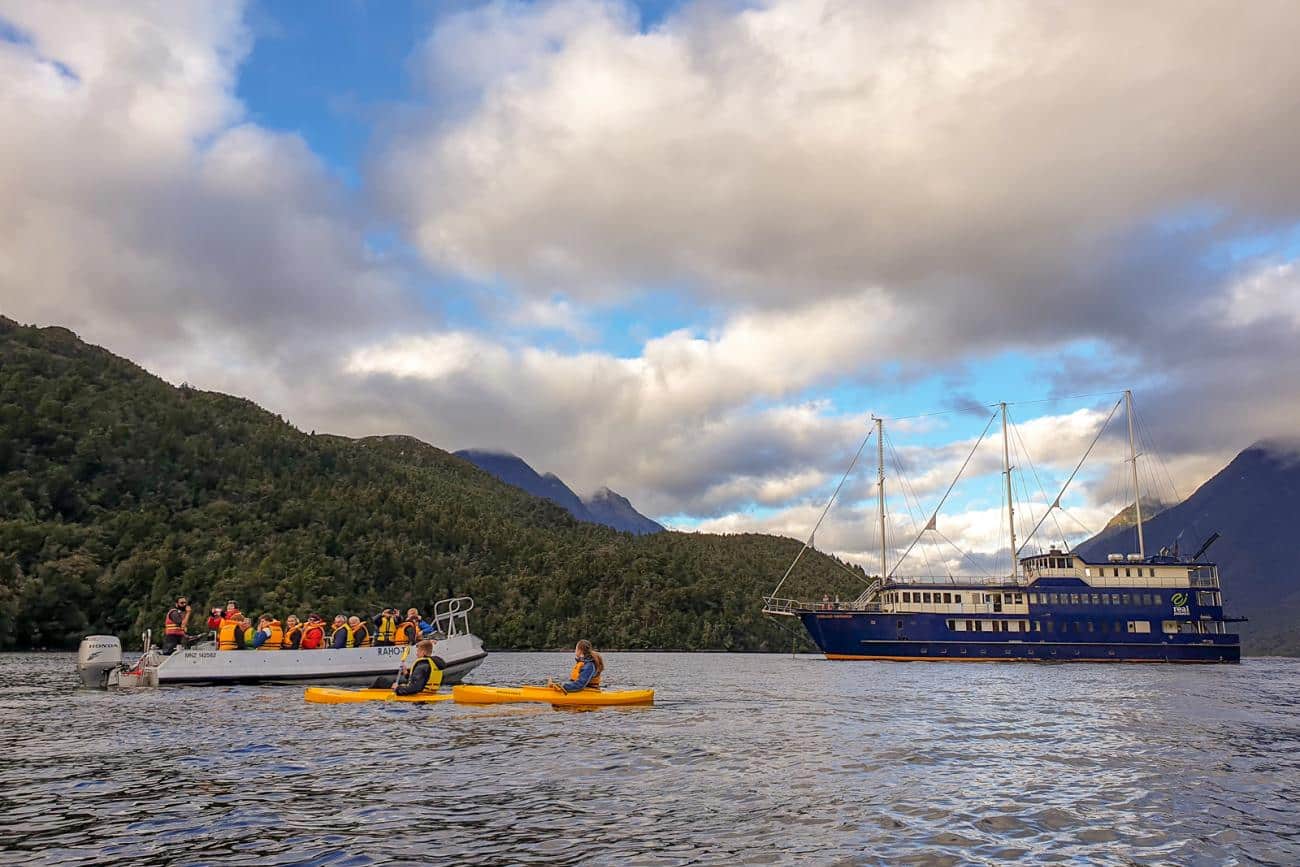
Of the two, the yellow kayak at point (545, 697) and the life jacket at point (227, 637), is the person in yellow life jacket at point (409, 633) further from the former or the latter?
the yellow kayak at point (545, 697)

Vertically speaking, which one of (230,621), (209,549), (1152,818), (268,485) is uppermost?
(268,485)

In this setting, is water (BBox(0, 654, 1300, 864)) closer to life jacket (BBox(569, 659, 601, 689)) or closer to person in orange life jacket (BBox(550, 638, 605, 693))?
life jacket (BBox(569, 659, 601, 689))

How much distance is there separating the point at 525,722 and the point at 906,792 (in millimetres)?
15022

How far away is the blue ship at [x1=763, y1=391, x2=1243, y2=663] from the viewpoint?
88.6m

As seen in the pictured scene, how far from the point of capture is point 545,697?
112ft

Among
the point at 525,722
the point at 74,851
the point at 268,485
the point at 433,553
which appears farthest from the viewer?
the point at 433,553

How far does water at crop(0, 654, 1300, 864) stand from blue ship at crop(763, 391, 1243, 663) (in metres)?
56.1

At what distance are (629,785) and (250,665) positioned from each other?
3137 centimetres

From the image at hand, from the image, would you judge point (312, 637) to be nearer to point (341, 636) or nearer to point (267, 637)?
point (341, 636)

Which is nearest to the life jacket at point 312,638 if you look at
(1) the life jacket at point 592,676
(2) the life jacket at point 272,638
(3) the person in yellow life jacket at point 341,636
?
(3) the person in yellow life jacket at point 341,636

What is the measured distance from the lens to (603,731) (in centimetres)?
2753

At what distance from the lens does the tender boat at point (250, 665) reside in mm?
42188

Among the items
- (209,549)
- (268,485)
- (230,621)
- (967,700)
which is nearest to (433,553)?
(268,485)

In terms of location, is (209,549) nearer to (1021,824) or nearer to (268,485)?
(268,485)
